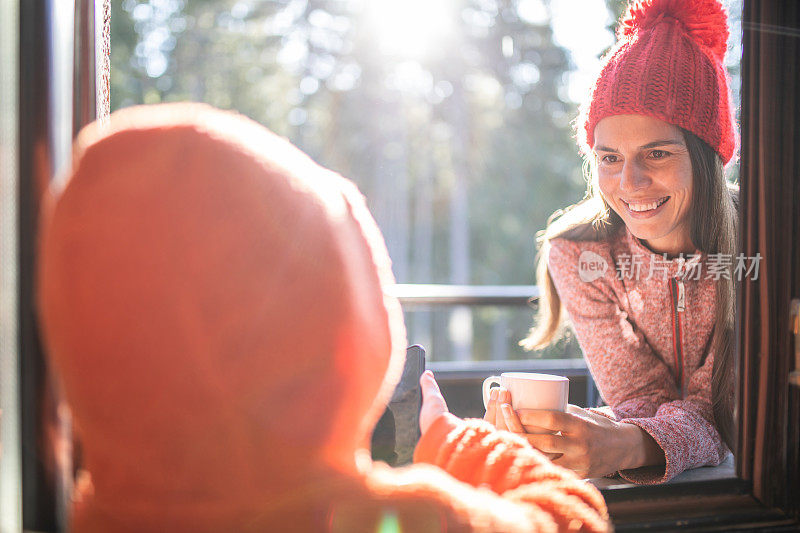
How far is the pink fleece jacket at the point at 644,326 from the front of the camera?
3.71 ft

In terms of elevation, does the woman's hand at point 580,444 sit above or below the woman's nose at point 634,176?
below

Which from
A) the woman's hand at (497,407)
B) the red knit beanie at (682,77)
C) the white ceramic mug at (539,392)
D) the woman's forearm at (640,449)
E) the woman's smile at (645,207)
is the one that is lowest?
the woman's forearm at (640,449)

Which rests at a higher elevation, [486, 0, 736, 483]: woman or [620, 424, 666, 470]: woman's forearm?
[486, 0, 736, 483]: woman

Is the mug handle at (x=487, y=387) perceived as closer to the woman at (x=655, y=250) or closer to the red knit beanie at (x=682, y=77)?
the woman at (x=655, y=250)

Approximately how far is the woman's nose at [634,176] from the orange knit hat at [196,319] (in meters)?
0.96

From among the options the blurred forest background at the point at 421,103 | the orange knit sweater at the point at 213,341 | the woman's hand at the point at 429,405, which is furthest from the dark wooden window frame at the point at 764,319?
the blurred forest background at the point at 421,103

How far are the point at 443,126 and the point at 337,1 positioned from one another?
2513 millimetres

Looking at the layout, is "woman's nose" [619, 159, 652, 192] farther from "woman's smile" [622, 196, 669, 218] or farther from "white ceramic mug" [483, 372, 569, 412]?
"white ceramic mug" [483, 372, 569, 412]

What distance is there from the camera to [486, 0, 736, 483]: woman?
3.22 ft

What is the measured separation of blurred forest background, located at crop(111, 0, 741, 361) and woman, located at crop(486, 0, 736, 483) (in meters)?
4.01

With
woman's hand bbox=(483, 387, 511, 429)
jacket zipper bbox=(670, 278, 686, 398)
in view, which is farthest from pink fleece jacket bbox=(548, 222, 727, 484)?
woman's hand bbox=(483, 387, 511, 429)

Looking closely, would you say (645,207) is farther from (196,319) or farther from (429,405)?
(196,319)

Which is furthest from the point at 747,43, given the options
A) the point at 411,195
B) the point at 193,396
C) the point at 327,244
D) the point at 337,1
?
the point at 411,195

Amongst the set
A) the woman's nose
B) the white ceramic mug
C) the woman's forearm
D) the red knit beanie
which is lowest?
the woman's forearm
